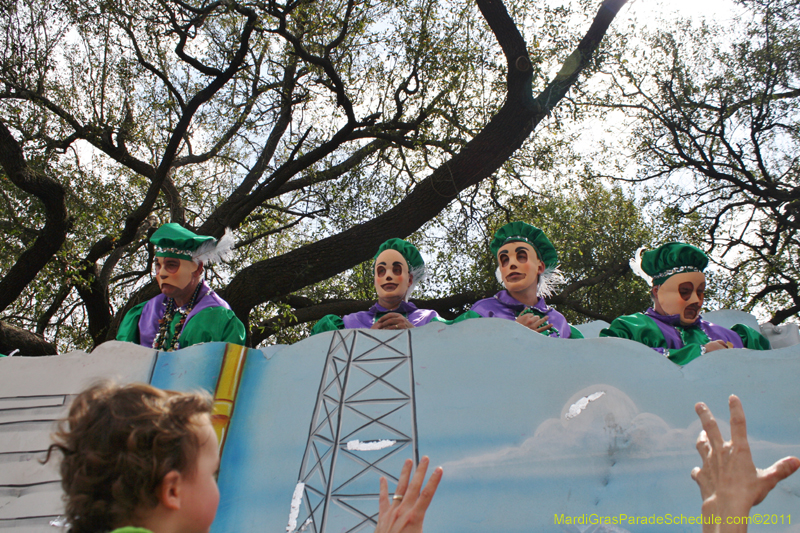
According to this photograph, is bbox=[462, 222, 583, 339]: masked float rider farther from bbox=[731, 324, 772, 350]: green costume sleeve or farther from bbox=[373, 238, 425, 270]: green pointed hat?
bbox=[731, 324, 772, 350]: green costume sleeve

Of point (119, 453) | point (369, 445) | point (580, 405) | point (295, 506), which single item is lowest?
point (295, 506)

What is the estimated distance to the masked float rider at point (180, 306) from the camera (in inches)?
121

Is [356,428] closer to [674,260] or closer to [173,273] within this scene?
[173,273]

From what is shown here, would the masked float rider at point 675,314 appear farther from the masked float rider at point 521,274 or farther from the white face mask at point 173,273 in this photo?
the white face mask at point 173,273

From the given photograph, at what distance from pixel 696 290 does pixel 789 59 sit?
460cm

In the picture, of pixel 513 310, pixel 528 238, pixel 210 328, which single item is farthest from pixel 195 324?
pixel 528 238

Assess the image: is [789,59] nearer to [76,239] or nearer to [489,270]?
[489,270]

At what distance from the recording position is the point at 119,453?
0.97 meters

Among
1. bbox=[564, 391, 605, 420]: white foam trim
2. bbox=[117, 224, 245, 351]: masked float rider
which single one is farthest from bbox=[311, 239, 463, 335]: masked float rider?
bbox=[564, 391, 605, 420]: white foam trim

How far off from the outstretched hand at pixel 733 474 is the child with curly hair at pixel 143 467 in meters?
0.45

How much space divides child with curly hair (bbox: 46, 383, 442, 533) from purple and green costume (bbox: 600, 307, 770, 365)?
2.18 metres

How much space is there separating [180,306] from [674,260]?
2622 mm

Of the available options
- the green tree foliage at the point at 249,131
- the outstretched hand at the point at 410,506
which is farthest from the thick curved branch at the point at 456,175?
the outstretched hand at the point at 410,506

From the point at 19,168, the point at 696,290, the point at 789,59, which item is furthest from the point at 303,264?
the point at 789,59
